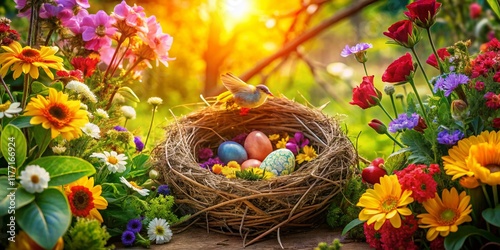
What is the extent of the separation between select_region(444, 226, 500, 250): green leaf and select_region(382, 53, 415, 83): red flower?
40 centimetres

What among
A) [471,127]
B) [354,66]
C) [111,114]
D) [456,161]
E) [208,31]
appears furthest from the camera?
[354,66]

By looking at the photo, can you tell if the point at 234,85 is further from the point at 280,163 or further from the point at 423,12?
the point at 423,12

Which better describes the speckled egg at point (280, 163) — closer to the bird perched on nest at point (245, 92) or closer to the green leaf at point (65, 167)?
the bird perched on nest at point (245, 92)

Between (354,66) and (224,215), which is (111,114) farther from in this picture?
(354,66)

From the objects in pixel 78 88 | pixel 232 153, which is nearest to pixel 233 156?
pixel 232 153

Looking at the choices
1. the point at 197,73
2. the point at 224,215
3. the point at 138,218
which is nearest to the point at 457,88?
the point at 224,215

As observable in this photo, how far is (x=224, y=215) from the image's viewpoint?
1.77 meters

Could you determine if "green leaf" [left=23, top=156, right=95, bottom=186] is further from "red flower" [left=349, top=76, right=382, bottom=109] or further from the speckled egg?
"red flower" [left=349, top=76, right=382, bottom=109]

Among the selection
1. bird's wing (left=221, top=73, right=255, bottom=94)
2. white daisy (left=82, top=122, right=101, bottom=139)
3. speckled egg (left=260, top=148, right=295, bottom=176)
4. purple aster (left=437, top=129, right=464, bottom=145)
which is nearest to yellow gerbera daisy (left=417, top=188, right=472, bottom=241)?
purple aster (left=437, top=129, right=464, bottom=145)

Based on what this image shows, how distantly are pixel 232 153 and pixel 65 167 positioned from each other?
660 millimetres

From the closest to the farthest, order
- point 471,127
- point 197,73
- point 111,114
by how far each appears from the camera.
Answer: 1. point 471,127
2. point 111,114
3. point 197,73

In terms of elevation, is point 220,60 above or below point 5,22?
above

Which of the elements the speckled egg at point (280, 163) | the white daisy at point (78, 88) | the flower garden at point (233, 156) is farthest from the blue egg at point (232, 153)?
the white daisy at point (78, 88)

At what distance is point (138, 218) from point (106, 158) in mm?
186
